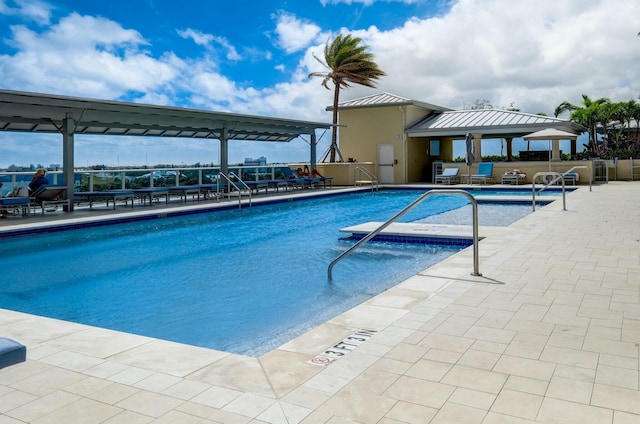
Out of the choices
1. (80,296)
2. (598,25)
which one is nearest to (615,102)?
(598,25)

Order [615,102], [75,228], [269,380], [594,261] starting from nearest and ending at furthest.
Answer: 1. [269,380]
2. [594,261]
3. [75,228]
4. [615,102]

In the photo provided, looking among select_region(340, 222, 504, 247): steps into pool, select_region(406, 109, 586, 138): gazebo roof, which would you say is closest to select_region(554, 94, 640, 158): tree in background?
select_region(406, 109, 586, 138): gazebo roof

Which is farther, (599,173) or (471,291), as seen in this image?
(599,173)

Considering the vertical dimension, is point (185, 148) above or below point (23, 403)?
above

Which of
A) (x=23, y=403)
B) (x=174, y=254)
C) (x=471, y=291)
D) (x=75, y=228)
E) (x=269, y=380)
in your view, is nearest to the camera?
(x=23, y=403)

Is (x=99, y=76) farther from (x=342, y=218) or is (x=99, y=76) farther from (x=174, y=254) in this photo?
(x=174, y=254)

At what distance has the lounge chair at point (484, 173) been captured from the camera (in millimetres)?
20875

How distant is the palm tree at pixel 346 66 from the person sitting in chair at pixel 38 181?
14.2 metres

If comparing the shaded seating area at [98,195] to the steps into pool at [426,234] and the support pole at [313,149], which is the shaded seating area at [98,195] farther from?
the support pole at [313,149]

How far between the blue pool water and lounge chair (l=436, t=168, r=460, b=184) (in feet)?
32.8

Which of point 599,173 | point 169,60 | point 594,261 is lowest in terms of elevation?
point 594,261

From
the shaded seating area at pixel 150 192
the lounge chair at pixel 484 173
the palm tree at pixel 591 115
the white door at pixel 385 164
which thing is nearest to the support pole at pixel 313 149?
the white door at pixel 385 164

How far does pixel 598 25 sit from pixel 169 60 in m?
18.5

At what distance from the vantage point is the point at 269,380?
2830 millimetres
